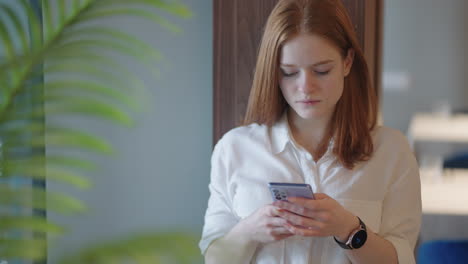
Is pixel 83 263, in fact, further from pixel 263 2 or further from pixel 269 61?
pixel 263 2

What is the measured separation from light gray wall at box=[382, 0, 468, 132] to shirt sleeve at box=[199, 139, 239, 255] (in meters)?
4.88

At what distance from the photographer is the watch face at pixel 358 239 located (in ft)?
4.92

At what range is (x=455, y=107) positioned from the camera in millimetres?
6352

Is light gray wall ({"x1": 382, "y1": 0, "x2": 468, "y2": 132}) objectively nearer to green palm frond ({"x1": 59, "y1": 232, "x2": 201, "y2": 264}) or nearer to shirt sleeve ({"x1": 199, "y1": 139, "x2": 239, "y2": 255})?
shirt sleeve ({"x1": 199, "y1": 139, "x2": 239, "y2": 255})

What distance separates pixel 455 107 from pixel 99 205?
5.13m

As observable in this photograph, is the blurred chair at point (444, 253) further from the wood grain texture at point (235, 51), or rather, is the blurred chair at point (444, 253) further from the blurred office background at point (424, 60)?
the blurred office background at point (424, 60)

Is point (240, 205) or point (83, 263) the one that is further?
point (240, 205)

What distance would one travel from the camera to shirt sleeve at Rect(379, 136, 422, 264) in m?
1.61

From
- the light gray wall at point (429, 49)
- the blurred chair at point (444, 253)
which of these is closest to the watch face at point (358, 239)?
the blurred chair at point (444, 253)

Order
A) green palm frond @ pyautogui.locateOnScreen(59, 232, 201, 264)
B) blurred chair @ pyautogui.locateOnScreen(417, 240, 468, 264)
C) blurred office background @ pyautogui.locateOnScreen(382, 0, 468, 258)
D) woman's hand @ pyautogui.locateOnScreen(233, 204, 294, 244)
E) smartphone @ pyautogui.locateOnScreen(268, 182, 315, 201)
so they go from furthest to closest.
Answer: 1. blurred office background @ pyautogui.locateOnScreen(382, 0, 468, 258)
2. blurred chair @ pyautogui.locateOnScreen(417, 240, 468, 264)
3. woman's hand @ pyautogui.locateOnScreen(233, 204, 294, 244)
4. smartphone @ pyautogui.locateOnScreen(268, 182, 315, 201)
5. green palm frond @ pyautogui.locateOnScreen(59, 232, 201, 264)

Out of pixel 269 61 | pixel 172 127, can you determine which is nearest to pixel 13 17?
pixel 269 61

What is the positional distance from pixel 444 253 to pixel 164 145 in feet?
4.82

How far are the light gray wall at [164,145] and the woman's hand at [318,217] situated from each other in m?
0.65

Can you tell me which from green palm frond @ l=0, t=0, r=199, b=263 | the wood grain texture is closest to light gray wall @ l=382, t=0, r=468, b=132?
the wood grain texture
